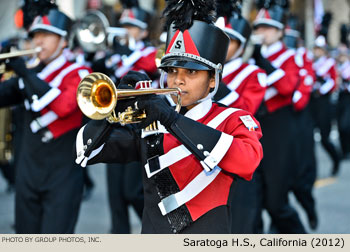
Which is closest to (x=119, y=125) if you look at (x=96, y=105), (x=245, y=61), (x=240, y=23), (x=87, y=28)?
(x=96, y=105)

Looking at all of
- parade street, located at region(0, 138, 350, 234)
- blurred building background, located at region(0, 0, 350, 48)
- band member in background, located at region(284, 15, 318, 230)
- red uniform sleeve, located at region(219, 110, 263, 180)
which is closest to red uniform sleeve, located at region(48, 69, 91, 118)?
red uniform sleeve, located at region(219, 110, 263, 180)

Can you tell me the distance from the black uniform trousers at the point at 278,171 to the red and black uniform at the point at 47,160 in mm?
1735

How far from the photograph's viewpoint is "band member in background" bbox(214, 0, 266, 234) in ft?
16.2

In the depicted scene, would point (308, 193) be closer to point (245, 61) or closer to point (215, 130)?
point (245, 61)

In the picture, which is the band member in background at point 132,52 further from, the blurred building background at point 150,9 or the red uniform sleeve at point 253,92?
the red uniform sleeve at point 253,92

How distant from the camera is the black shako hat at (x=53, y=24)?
5.11 metres

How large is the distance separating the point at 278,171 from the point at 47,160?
7.27 ft

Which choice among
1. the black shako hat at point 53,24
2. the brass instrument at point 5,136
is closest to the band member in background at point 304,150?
the black shako hat at point 53,24

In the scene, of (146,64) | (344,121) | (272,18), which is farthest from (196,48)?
(344,121)

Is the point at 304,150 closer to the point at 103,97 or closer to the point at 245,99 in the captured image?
the point at 245,99

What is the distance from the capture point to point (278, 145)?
6.10m

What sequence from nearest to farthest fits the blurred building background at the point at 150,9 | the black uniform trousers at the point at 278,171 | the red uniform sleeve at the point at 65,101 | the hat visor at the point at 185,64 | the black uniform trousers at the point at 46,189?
the hat visor at the point at 185,64
the black uniform trousers at the point at 46,189
the red uniform sleeve at the point at 65,101
the black uniform trousers at the point at 278,171
the blurred building background at the point at 150,9

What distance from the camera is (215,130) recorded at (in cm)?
297

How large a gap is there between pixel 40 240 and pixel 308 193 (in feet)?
14.1
